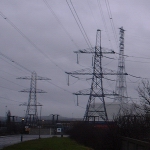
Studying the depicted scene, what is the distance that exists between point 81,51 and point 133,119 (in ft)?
42.7

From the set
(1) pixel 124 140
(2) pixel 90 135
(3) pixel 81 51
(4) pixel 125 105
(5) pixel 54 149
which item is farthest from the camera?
(4) pixel 125 105

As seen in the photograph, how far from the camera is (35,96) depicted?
7331 cm

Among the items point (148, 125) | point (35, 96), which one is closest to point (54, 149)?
point (148, 125)

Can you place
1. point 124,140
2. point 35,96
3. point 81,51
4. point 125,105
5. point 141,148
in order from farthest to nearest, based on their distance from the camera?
point 35,96 < point 125,105 < point 81,51 < point 124,140 < point 141,148

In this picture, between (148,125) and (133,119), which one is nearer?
(148,125)

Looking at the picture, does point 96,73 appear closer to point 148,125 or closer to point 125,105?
point 125,105

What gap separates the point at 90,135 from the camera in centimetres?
3800

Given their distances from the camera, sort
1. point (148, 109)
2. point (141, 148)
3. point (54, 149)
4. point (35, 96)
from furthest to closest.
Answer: point (35, 96)
point (54, 149)
point (148, 109)
point (141, 148)

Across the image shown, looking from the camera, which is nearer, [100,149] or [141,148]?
[141,148]

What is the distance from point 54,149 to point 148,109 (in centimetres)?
1007

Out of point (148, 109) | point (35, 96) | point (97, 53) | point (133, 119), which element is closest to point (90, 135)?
point (133, 119)

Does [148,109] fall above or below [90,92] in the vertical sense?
below

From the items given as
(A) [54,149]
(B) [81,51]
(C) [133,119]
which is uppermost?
(B) [81,51]

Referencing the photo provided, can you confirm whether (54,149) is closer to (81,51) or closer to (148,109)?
(148,109)
